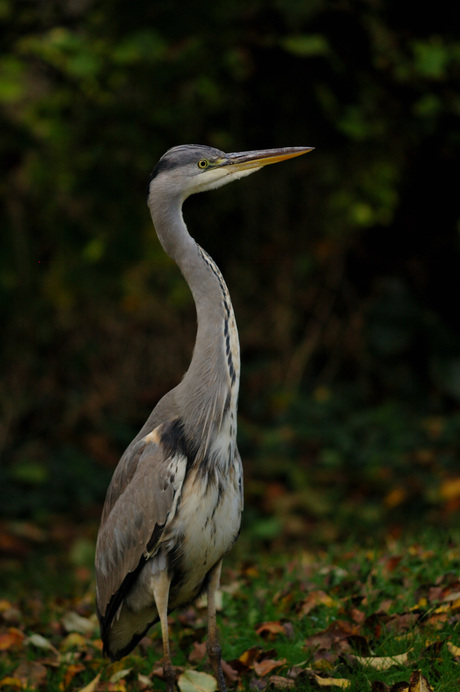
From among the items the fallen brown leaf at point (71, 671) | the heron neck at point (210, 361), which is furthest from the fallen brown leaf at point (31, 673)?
the heron neck at point (210, 361)

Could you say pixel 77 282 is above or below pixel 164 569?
above

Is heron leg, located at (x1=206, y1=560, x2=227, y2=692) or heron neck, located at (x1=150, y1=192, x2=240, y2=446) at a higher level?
heron neck, located at (x1=150, y1=192, x2=240, y2=446)

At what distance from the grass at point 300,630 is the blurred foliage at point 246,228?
3092 mm

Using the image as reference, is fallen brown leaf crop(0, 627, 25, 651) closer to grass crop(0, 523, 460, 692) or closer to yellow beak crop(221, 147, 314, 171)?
grass crop(0, 523, 460, 692)

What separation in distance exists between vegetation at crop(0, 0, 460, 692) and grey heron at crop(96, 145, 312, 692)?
1112 mm

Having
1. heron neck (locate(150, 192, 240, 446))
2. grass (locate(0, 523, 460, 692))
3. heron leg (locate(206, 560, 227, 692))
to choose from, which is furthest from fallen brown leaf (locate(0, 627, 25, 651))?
heron neck (locate(150, 192, 240, 446))

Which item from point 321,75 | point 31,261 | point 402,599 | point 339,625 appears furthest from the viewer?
point 31,261

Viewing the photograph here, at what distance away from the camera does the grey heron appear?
3.75 metres

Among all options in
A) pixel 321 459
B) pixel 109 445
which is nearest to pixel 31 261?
pixel 109 445

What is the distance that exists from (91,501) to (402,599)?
16.8 ft

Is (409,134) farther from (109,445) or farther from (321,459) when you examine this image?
(109,445)

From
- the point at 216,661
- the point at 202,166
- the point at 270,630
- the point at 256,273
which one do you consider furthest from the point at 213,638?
the point at 256,273

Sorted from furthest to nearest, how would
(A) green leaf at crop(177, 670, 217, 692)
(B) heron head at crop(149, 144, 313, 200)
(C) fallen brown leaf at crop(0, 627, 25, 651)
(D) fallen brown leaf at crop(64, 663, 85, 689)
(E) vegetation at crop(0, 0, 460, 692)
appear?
(E) vegetation at crop(0, 0, 460, 692), (C) fallen brown leaf at crop(0, 627, 25, 651), (D) fallen brown leaf at crop(64, 663, 85, 689), (B) heron head at crop(149, 144, 313, 200), (A) green leaf at crop(177, 670, 217, 692)

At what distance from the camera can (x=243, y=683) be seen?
397 centimetres
